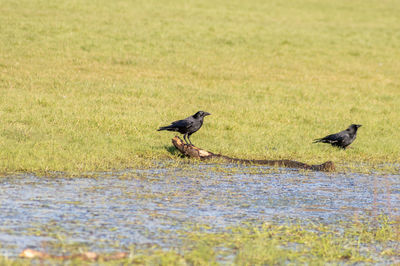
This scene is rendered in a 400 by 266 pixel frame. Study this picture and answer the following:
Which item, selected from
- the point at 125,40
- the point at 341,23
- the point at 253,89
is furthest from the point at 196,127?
the point at 341,23

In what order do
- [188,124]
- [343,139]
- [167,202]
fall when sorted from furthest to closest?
[343,139]
[188,124]
[167,202]

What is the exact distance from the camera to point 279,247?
814 centimetres

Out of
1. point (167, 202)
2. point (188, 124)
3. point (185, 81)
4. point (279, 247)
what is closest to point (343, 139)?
point (188, 124)

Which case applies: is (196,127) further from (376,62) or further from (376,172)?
(376,62)

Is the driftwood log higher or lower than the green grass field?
lower

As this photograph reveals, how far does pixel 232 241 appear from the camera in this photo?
27.2ft

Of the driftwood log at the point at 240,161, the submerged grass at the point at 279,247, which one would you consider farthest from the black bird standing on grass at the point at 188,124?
the submerged grass at the point at 279,247

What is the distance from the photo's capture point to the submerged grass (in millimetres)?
7488

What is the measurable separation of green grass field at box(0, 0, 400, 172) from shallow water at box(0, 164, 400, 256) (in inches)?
68.8

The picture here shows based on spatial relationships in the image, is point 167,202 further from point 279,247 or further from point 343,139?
point 343,139

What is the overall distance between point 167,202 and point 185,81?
16644 mm

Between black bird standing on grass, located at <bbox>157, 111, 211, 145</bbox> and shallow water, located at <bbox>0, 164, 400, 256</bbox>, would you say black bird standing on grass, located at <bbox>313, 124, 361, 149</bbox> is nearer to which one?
shallow water, located at <bbox>0, 164, 400, 256</bbox>

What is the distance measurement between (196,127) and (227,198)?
16.6 ft

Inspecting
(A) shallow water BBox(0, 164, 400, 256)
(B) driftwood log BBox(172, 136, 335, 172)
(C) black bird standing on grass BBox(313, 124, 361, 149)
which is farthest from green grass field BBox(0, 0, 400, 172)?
(A) shallow water BBox(0, 164, 400, 256)
